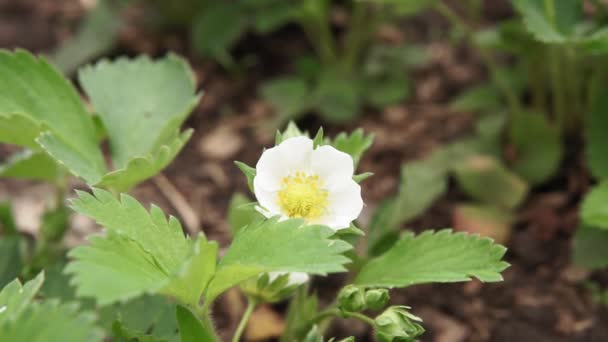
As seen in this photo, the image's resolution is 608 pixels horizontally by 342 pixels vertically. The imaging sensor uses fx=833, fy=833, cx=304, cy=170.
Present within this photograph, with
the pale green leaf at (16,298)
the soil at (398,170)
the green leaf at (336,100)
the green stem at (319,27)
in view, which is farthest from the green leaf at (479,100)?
the pale green leaf at (16,298)

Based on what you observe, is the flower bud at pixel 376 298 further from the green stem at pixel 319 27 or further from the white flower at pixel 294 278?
the green stem at pixel 319 27

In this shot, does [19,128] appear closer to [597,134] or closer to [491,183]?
[491,183]

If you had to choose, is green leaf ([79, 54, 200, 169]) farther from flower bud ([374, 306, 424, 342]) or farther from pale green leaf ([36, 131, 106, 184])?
flower bud ([374, 306, 424, 342])

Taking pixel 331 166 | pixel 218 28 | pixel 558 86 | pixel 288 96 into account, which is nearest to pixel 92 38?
pixel 218 28

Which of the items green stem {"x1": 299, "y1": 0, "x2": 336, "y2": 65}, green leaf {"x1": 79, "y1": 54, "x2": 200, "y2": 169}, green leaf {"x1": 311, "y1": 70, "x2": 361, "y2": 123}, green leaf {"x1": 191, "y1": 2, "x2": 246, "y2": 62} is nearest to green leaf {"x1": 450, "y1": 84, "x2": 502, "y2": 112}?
green leaf {"x1": 311, "y1": 70, "x2": 361, "y2": 123}

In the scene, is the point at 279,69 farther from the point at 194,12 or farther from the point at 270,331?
the point at 270,331

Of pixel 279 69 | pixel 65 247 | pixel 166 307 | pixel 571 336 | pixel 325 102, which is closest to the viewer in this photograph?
pixel 166 307

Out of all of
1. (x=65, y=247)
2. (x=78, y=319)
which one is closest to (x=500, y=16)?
(x=65, y=247)
